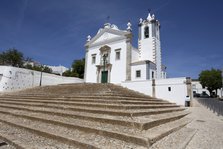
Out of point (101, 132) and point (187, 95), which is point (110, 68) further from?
point (101, 132)

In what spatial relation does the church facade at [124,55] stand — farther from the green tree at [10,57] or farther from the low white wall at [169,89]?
the green tree at [10,57]

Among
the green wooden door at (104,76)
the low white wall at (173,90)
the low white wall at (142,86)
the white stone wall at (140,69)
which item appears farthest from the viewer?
the green wooden door at (104,76)

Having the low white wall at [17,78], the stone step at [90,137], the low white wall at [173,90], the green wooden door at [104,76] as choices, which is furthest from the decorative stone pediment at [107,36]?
the stone step at [90,137]

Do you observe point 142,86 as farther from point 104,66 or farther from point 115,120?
point 115,120

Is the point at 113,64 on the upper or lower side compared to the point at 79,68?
lower

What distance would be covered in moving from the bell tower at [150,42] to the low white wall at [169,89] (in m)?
4.13

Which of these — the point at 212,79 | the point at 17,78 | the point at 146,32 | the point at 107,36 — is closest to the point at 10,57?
the point at 17,78

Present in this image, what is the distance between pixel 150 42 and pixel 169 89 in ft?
24.3

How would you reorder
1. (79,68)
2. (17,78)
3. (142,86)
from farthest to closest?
1. (79,68)
2. (17,78)
3. (142,86)

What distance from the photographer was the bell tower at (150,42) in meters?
18.3

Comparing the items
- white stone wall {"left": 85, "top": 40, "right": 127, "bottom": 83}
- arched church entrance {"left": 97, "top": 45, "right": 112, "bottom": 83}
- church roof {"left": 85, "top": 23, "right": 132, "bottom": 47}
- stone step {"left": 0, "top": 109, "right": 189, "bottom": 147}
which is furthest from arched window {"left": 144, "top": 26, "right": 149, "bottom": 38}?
stone step {"left": 0, "top": 109, "right": 189, "bottom": 147}

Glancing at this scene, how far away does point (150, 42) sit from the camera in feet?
61.0

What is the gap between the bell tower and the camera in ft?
60.1

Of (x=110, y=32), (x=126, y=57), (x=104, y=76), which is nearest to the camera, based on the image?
(x=126, y=57)
